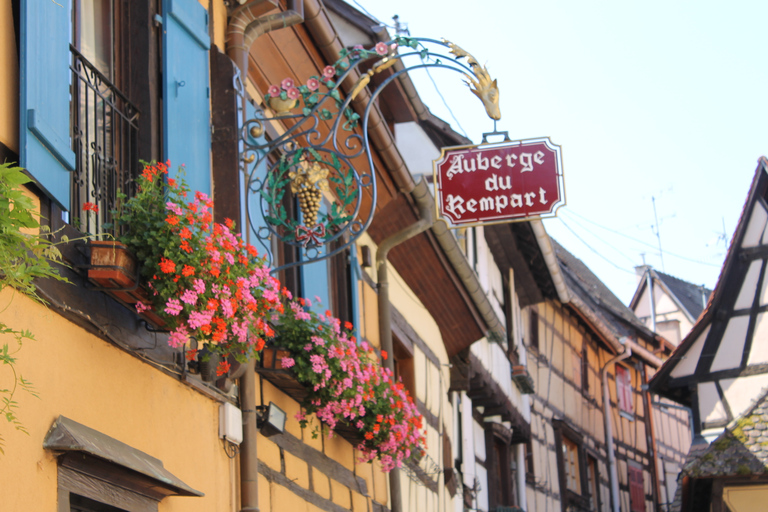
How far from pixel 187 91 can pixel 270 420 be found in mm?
1801

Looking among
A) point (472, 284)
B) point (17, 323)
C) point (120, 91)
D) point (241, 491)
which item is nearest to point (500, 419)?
point (472, 284)

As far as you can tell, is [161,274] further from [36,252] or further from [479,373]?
[479,373]

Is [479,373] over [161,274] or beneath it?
over

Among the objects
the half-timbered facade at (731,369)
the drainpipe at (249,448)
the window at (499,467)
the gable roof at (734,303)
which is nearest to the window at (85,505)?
the drainpipe at (249,448)

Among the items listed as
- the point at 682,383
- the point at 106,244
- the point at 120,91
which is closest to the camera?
the point at 106,244

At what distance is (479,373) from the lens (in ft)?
39.9

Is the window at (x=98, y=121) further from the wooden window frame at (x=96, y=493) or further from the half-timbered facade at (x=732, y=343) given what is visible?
the half-timbered facade at (x=732, y=343)

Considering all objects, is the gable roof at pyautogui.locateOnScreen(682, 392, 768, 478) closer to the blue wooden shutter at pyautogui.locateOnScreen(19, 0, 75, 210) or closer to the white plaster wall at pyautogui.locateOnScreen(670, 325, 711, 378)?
the white plaster wall at pyautogui.locateOnScreen(670, 325, 711, 378)

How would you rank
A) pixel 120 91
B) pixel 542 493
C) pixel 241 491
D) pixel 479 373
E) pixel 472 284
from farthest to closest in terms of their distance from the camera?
pixel 542 493, pixel 479 373, pixel 472 284, pixel 241 491, pixel 120 91

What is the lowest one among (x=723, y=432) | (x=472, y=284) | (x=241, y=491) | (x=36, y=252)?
(x=241, y=491)

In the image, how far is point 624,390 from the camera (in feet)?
76.0

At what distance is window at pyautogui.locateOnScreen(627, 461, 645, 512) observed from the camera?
21.5 m

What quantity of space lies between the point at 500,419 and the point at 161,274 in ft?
35.2

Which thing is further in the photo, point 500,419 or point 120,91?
point 500,419
